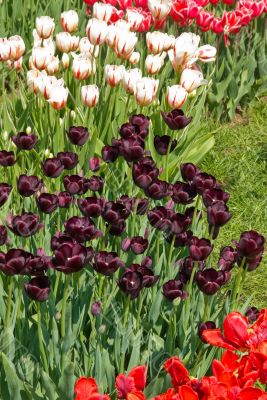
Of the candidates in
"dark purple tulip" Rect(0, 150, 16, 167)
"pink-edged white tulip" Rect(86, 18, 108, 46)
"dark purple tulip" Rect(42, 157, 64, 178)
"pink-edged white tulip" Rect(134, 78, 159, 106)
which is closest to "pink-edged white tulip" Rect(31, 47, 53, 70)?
"pink-edged white tulip" Rect(86, 18, 108, 46)

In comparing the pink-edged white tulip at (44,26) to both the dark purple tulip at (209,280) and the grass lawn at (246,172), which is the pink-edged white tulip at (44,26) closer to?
the grass lawn at (246,172)

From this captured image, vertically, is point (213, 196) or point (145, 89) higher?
point (213, 196)

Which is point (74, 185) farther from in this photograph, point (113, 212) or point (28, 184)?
point (113, 212)

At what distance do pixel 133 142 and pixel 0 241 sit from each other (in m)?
0.68

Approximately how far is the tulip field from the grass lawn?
2 centimetres

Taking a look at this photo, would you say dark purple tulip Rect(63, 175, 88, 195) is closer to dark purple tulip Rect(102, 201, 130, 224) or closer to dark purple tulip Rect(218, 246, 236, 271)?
dark purple tulip Rect(102, 201, 130, 224)

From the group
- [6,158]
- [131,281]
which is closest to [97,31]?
[6,158]

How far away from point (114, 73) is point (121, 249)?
3.89 feet

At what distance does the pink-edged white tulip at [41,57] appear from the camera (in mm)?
3658

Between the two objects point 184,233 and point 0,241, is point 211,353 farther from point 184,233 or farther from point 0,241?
point 0,241

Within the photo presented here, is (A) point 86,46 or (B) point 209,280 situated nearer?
(B) point 209,280

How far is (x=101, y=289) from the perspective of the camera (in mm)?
2582

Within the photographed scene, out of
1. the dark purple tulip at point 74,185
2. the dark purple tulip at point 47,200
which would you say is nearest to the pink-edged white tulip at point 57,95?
the dark purple tulip at point 74,185

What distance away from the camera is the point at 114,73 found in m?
3.75
